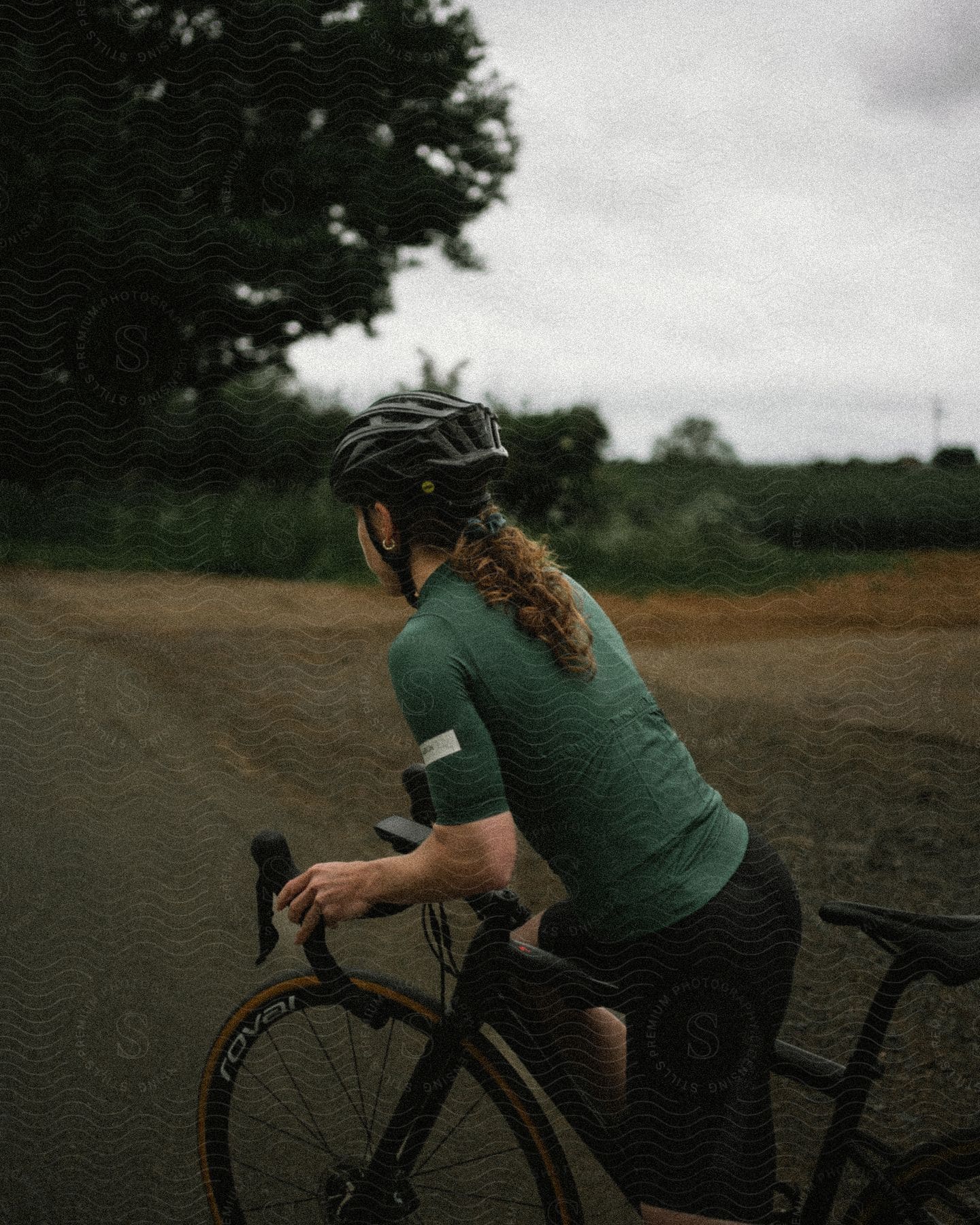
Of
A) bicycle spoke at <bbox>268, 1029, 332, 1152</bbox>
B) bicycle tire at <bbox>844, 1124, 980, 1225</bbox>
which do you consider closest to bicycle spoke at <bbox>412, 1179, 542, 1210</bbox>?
bicycle spoke at <bbox>268, 1029, 332, 1152</bbox>

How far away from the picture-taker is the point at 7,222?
10.7 m

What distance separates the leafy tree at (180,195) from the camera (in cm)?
934

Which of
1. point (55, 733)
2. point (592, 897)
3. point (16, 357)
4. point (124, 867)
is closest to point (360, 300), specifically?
point (16, 357)

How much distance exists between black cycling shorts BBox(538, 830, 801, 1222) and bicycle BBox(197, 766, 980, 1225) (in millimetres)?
117

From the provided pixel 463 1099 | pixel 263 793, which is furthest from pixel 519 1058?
pixel 263 793

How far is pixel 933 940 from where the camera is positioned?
1.60 m

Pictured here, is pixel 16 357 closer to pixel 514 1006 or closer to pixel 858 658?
pixel 858 658

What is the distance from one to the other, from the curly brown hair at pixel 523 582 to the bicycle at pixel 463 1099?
44 cm

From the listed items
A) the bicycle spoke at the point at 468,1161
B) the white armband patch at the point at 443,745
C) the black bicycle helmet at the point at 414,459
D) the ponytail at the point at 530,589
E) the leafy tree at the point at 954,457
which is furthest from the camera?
the leafy tree at the point at 954,457

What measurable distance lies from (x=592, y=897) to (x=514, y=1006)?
1.05 ft

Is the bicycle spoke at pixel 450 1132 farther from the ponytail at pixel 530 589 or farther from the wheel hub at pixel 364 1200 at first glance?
the ponytail at pixel 530 589

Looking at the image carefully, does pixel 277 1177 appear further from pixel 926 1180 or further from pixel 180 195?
pixel 180 195

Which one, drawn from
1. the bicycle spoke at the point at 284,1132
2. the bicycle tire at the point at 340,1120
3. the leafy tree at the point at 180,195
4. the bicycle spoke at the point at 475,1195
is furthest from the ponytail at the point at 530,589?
the leafy tree at the point at 180,195

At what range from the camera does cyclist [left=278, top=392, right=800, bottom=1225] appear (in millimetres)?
1579
